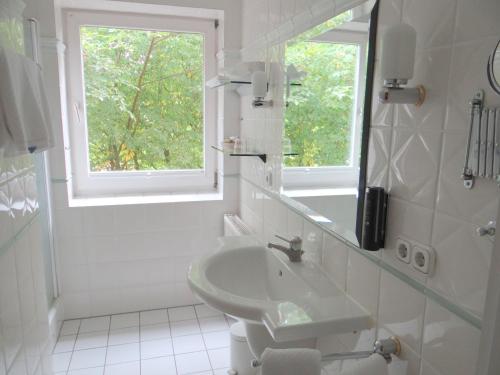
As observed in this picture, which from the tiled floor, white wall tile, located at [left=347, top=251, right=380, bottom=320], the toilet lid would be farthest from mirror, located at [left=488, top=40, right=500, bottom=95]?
the tiled floor

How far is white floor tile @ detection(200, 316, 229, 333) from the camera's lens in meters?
2.58

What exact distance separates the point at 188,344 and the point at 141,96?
67.0 inches

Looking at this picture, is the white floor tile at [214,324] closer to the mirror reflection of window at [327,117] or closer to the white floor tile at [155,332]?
the white floor tile at [155,332]

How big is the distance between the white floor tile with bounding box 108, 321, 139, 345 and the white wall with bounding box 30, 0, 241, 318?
0.74 ft

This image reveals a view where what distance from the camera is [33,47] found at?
2156 millimetres

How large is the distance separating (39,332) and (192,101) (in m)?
1.80

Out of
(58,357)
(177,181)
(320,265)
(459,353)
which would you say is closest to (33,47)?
(177,181)

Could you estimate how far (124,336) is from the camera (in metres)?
2.48

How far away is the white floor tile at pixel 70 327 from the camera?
252cm

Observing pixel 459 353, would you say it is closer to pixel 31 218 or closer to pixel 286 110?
pixel 286 110

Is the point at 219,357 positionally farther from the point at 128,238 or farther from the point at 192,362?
the point at 128,238

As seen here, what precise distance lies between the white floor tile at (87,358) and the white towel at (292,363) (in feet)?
5.38

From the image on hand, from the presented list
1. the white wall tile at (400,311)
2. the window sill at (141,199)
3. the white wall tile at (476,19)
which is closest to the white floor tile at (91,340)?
the window sill at (141,199)

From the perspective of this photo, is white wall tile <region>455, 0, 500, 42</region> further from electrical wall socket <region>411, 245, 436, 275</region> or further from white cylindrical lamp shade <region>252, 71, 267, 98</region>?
white cylindrical lamp shade <region>252, 71, 267, 98</region>
